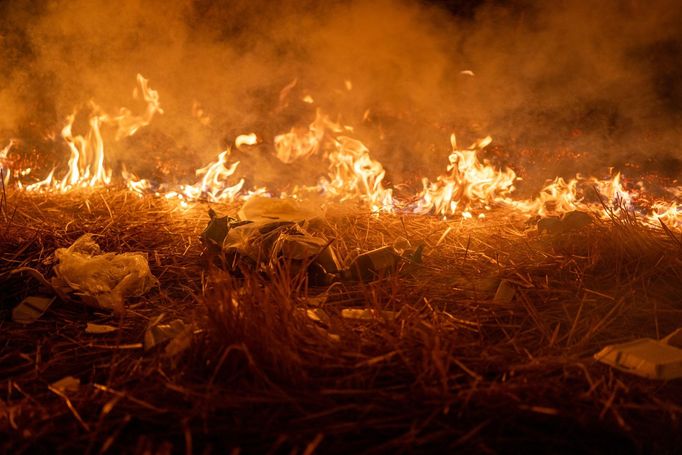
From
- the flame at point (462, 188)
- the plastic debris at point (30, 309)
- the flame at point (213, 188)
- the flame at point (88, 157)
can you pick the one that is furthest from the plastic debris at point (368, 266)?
the flame at point (88, 157)

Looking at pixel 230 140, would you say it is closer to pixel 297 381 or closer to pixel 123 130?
pixel 123 130

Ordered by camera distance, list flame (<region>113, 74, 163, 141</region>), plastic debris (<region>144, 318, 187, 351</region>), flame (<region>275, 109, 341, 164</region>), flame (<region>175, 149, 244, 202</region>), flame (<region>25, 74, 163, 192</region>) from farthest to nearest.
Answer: flame (<region>275, 109, 341, 164</region>), flame (<region>113, 74, 163, 141</region>), flame (<region>25, 74, 163, 192</region>), flame (<region>175, 149, 244, 202</region>), plastic debris (<region>144, 318, 187, 351</region>)

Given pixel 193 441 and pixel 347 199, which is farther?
pixel 347 199

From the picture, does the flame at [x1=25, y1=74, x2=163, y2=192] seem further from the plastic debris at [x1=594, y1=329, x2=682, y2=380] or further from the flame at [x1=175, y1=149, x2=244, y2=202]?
the plastic debris at [x1=594, y1=329, x2=682, y2=380]

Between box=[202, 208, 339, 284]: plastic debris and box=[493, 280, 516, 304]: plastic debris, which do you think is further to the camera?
box=[202, 208, 339, 284]: plastic debris

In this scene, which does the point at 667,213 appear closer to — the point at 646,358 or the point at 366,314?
the point at 646,358

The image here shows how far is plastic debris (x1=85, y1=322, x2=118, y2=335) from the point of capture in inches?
72.9

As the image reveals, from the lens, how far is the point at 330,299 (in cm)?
213

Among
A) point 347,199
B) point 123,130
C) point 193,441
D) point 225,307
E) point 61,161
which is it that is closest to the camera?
point 193,441

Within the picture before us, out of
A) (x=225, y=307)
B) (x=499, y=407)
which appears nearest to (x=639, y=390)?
(x=499, y=407)

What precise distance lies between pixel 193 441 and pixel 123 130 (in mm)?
5041

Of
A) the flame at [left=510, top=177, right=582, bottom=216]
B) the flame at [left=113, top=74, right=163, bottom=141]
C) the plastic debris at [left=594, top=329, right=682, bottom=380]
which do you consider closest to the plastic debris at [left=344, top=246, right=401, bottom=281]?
the plastic debris at [left=594, top=329, right=682, bottom=380]

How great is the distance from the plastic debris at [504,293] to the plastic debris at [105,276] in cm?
157

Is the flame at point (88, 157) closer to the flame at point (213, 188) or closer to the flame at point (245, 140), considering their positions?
the flame at point (213, 188)
